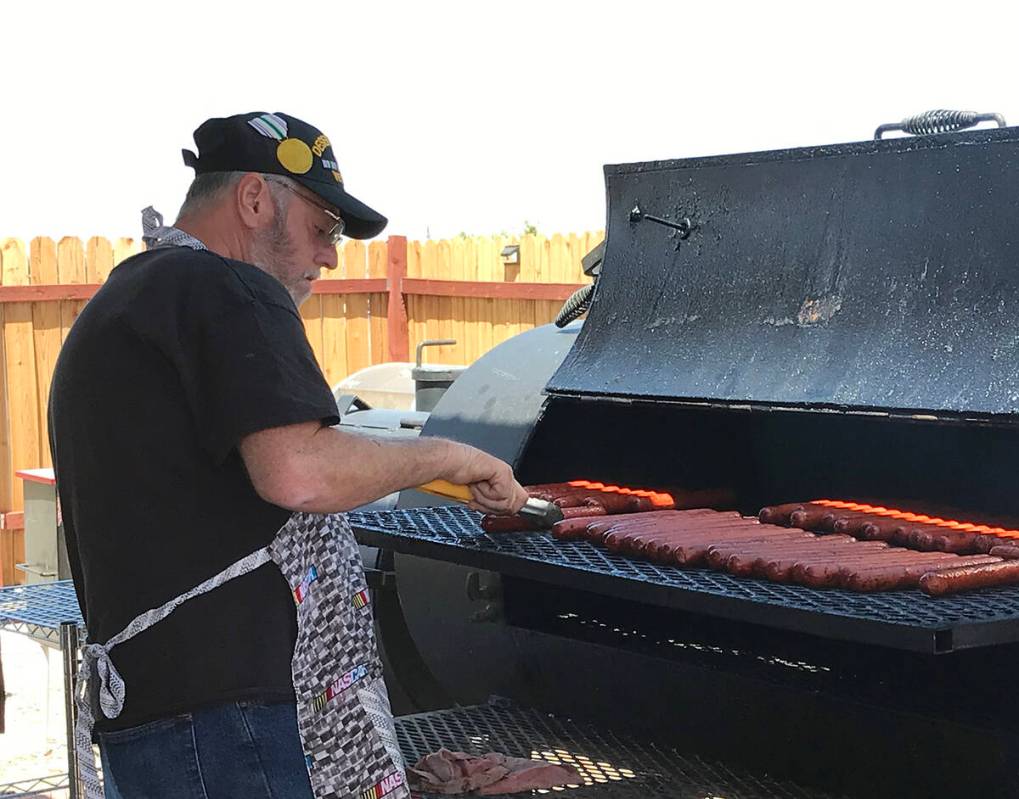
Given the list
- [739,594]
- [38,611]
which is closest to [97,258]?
[38,611]

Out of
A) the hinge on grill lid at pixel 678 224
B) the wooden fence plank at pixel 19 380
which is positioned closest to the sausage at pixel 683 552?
the hinge on grill lid at pixel 678 224

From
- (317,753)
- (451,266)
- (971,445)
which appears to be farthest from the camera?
(451,266)

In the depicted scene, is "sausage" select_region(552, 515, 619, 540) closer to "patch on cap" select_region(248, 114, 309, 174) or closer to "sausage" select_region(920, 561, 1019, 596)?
"sausage" select_region(920, 561, 1019, 596)

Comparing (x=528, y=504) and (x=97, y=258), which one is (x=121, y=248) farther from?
(x=528, y=504)

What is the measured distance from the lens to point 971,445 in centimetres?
371

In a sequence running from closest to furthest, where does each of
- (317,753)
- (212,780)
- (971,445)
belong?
(212,780)
(317,753)
(971,445)

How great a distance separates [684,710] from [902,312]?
1.15m

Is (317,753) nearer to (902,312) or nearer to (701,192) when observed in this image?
(902,312)

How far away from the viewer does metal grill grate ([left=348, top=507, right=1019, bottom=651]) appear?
2.33 meters

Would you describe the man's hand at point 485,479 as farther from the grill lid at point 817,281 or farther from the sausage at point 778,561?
the grill lid at point 817,281

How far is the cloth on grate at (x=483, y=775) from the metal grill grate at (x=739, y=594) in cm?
50

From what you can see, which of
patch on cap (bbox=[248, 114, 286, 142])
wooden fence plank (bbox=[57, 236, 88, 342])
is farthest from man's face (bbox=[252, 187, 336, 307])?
wooden fence plank (bbox=[57, 236, 88, 342])

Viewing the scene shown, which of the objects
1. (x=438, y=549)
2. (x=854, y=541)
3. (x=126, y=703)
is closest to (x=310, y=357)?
(x=126, y=703)

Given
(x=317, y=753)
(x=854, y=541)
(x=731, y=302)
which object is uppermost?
(x=731, y=302)
